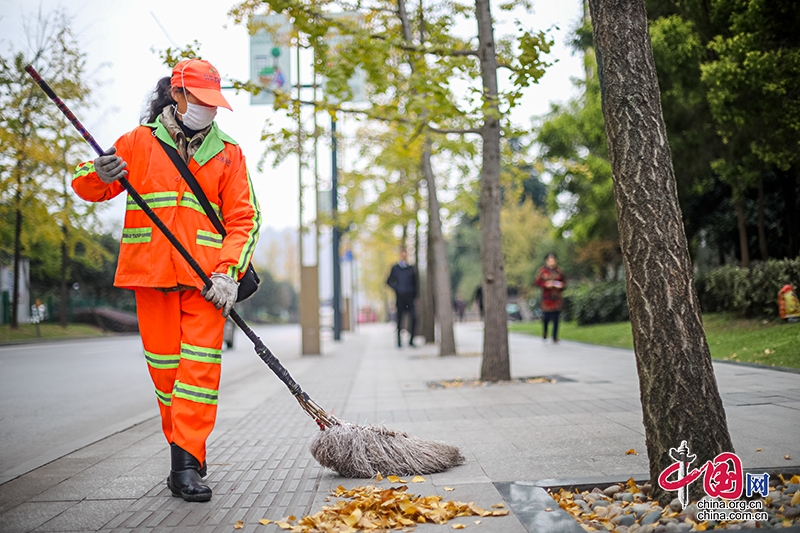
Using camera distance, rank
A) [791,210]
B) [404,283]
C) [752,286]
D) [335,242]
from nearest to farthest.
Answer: [752,286] < [791,210] < [404,283] < [335,242]

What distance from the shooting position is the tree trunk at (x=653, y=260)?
330cm

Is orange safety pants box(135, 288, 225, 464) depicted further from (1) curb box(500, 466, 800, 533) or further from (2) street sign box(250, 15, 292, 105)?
(2) street sign box(250, 15, 292, 105)

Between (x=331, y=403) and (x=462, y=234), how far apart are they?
158 feet

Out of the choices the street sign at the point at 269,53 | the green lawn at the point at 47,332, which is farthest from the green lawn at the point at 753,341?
the green lawn at the point at 47,332

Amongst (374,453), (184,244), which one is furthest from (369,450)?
(184,244)

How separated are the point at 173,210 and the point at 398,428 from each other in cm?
266

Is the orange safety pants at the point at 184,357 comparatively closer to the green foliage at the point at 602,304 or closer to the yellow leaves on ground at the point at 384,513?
the yellow leaves on ground at the point at 384,513

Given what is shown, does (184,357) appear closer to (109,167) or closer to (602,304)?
(109,167)

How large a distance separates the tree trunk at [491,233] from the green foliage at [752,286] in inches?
191

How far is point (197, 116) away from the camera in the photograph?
391 cm

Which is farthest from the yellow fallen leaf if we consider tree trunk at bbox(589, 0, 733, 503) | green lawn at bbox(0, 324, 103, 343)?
green lawn at bbox(0, 324, 103, 343)

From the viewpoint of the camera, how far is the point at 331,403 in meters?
7.54

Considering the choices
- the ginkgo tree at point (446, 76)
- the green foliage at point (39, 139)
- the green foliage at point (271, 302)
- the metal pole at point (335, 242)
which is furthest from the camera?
the green foliage at point (271, 302)

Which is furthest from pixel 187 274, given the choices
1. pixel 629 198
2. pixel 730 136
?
pixel 730 136
